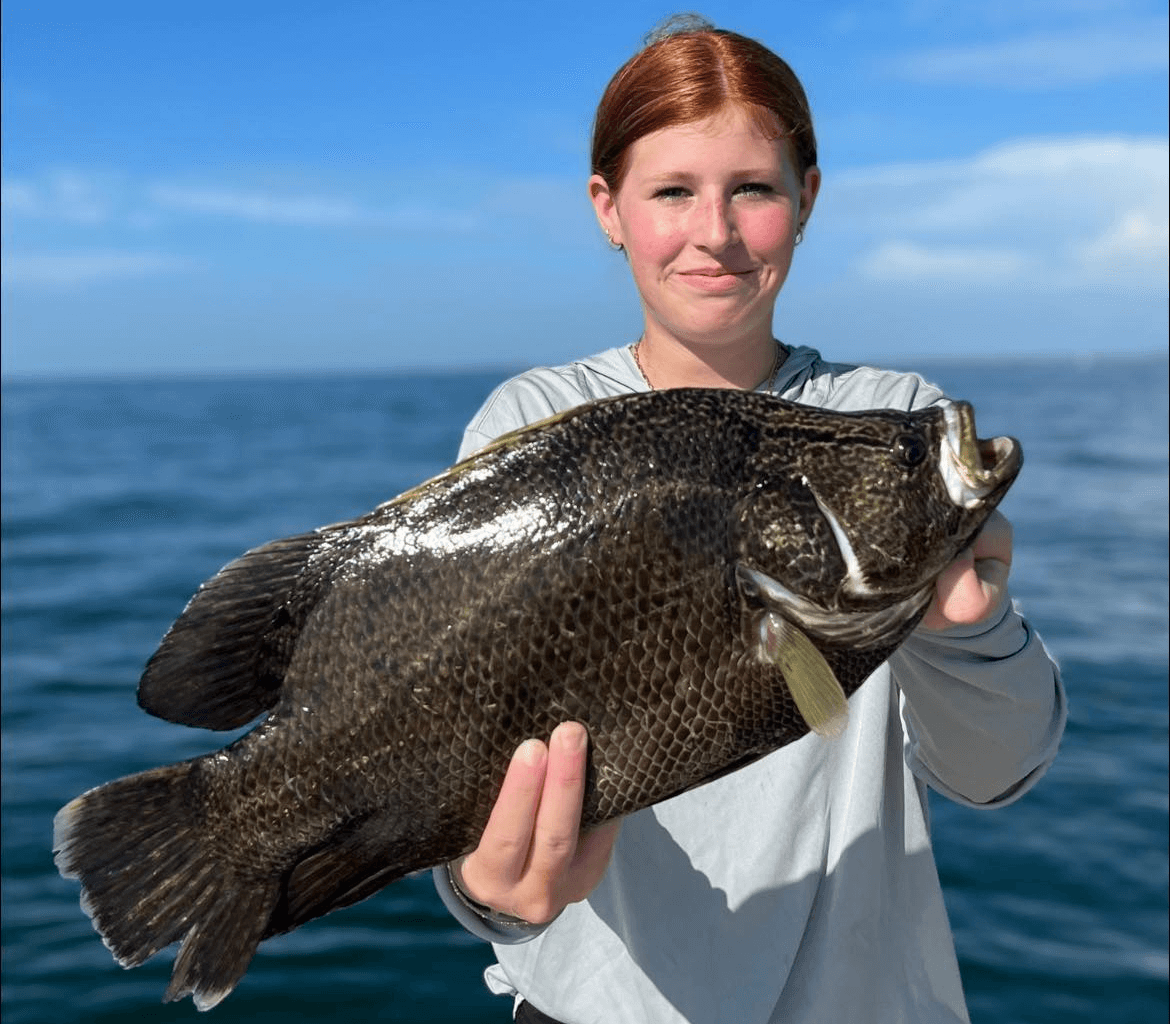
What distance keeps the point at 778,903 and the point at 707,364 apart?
1.35 meters

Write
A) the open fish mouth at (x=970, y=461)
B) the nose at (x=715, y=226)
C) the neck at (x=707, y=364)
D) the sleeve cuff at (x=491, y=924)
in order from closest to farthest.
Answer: the open fish mouth at (x=970, y=461)
the sleeve cuff at (x=491, y=924)
the nose at (x=715, y=226)
the neck at (x=707, y=364)

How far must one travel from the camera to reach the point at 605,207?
3.47 metres

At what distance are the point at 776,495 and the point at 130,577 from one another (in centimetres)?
1914

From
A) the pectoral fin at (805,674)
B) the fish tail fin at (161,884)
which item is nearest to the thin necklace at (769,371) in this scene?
the pectoral fin at (805,674)

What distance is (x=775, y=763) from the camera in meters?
3.13

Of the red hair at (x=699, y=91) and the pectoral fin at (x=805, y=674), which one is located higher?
the red hair at (x=699, y=91)

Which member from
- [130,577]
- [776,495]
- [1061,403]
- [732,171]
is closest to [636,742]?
[776,495]

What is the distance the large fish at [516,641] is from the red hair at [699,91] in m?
0.96

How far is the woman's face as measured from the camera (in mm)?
3047

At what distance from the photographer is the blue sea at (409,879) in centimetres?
812

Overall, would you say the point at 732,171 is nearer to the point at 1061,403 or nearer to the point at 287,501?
the point at 287,501

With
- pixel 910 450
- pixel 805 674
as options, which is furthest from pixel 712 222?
pixel 805 674

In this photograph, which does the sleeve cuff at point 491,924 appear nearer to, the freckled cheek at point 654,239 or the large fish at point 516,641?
the large fish at point 516,641

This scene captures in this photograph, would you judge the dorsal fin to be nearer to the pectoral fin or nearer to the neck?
the pectoral fin
